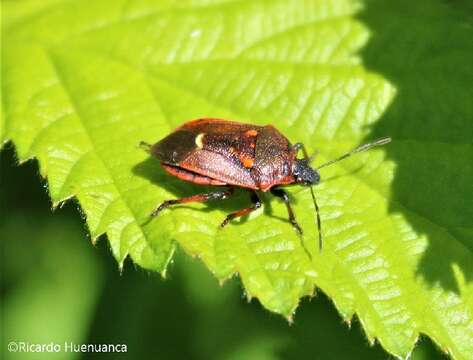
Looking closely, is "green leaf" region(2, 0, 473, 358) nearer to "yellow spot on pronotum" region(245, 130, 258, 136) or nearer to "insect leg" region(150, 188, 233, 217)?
"insect leg" region(150, 188, 233, 217)

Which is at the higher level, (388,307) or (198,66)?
(198,66)

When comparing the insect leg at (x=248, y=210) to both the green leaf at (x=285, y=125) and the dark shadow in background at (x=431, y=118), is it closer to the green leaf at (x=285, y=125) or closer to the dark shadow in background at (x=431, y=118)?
the green leaf at (x=285, y=125)

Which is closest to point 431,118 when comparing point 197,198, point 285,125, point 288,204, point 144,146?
point 285,125

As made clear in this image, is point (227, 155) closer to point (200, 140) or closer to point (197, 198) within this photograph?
point (200, 140)

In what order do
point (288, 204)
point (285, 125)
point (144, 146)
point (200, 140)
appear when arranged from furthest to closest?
1. point (285, 125)
2. point (144, 146)
3. point (200, 140)
4. point (288, 204)

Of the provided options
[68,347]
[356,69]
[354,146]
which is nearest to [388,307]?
[354,146]

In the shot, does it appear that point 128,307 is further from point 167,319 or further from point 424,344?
point 424,344

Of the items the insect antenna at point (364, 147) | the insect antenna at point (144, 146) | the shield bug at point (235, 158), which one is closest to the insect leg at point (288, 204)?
the shield bug at point (235, 158)
